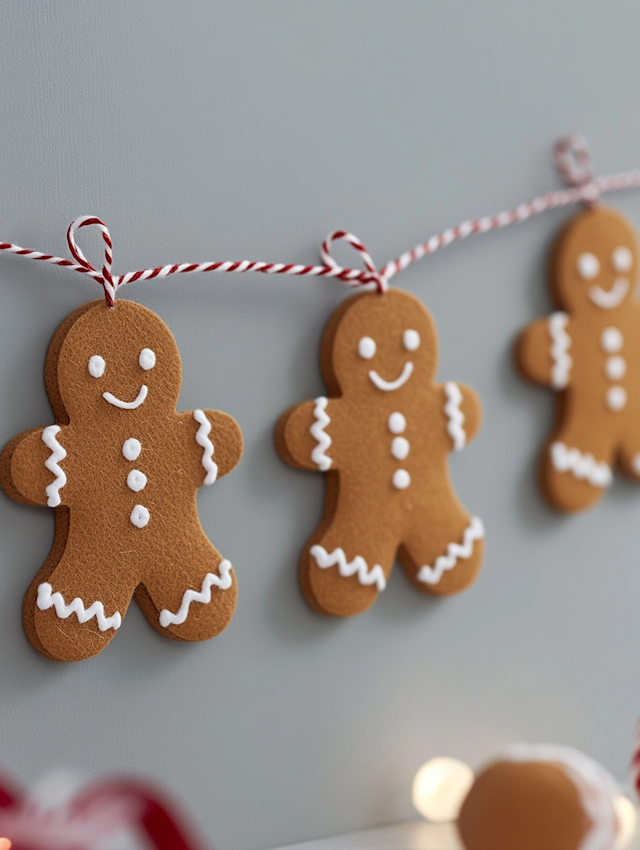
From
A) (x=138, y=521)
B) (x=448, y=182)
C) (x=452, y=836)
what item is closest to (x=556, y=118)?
(x=448, y=182)

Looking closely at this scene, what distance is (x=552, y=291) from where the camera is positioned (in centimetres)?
109

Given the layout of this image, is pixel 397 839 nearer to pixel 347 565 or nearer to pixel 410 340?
pixel 347 565

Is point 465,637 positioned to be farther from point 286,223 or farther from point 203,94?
point 203,94

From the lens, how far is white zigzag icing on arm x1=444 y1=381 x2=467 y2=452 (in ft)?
3.18

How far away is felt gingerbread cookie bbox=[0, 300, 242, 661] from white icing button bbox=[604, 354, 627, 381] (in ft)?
1.64

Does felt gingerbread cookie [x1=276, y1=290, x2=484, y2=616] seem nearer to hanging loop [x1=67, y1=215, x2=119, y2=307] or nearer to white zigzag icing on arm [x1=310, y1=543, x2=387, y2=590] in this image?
white zigzag icing on arm [x1=310, y1=543, x2=387, y2=590]

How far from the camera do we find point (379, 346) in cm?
93

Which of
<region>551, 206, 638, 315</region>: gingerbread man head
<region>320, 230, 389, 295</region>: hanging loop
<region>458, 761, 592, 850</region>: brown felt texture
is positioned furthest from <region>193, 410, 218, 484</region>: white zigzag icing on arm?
<region>551, 206, 638, 315</region>: gingerbread man head

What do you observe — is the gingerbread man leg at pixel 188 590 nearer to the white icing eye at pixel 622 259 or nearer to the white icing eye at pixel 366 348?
the white icing eye at pixel 366 348

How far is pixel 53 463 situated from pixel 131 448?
71 millimetres

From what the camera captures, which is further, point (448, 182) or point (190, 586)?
point (448, 182)

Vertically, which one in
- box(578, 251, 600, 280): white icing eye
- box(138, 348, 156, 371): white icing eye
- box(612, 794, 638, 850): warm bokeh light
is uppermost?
box(578, 251, 600, 280): white icing eye

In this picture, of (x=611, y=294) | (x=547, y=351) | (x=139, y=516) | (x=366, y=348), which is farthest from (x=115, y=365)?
(x=611, y=294)

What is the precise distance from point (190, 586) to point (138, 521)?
8cm
